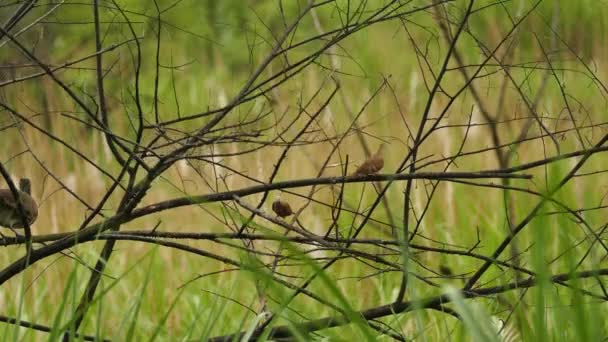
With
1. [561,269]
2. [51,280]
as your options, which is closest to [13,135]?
[51,280]

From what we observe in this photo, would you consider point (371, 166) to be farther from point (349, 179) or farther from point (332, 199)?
point (332, 199)

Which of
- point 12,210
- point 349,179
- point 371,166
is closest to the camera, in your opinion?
point 349,179

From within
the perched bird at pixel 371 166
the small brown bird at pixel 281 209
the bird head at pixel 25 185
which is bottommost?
the small brown bird at pixel 281 209

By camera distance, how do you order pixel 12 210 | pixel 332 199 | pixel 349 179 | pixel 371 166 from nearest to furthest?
pixel 349 179 → pixel 371 166 → pixel 12 210 → pixel 332 199

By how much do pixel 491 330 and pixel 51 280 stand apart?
211 cm

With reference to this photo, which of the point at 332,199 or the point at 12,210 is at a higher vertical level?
the point at 332,199

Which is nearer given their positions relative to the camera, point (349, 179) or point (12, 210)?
point (349, 179)

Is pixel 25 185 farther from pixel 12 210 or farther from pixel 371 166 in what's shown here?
pixel 371 166

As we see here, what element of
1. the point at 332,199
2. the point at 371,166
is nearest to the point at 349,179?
the point at 371,166

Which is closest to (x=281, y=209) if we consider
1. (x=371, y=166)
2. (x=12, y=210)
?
(x=371, y=166)

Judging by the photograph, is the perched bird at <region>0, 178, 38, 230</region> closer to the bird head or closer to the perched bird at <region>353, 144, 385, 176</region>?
the bird head

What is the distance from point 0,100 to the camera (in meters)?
1.46

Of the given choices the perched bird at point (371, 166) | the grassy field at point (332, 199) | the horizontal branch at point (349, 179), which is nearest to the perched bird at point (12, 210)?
the grassy field at point (332, 199)

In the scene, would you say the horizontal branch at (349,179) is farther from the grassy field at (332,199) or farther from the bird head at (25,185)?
the bird head at (25,185)
